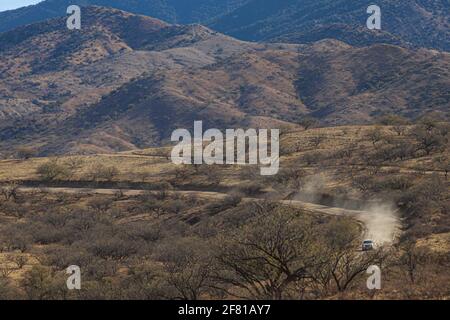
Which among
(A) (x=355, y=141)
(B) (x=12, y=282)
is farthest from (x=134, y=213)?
(A) (x=355, y=141)

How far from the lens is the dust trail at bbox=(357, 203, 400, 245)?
4870cm

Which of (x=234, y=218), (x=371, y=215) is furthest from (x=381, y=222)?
(x=234, y=218)

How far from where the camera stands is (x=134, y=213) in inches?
2926

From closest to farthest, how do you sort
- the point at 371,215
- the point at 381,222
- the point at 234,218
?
1. the point at 381,222
2. the point at 371,215
3. the point at 234,218

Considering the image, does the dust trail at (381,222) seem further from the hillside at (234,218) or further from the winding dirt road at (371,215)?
the hillside at (234,218)

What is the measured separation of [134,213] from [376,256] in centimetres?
4958

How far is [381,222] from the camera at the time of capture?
54.5 m

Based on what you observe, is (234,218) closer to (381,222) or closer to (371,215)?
(371,215)

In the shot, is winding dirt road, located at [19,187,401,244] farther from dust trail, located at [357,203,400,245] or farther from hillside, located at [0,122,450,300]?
hillside, located at [0,122,450,300]

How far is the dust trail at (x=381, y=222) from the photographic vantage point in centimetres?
4870

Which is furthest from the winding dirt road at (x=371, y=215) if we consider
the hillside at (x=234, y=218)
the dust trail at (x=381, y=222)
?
the hillside at (x=234, y=218)

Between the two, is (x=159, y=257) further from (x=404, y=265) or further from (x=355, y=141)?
(x=355, y=141)

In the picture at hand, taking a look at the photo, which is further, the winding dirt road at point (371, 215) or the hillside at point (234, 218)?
the winding dirt road at point (371, 215)

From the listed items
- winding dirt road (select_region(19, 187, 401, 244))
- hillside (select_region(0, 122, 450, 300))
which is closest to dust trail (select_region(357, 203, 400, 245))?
winding dirt road (select_region(19, 187, 401, 244))
